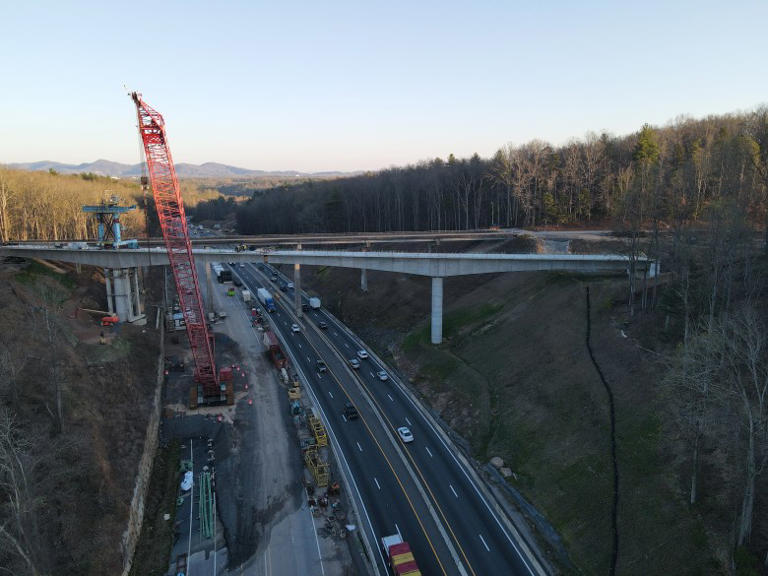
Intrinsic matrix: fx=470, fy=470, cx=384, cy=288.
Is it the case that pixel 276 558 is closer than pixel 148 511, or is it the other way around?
pixel 276 558

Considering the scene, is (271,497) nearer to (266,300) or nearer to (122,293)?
(122,293)

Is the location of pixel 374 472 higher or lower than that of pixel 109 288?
lower

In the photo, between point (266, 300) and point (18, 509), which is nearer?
point (18, 509)

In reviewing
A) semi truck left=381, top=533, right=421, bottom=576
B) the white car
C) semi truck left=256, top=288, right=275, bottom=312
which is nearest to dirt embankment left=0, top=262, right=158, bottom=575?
semi truck left=381, top=533, right=421, bottom=576

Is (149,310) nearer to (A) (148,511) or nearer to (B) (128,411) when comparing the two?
(B) (128,411)

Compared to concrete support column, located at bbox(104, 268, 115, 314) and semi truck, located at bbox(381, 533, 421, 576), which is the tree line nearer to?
semi truck, located at bbox(381, 533, 421, 576)

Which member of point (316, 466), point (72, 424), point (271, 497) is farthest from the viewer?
point (316, 466)

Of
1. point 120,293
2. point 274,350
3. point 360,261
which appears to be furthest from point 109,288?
point 360,261

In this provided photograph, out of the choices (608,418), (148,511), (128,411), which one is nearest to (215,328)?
(128,411)
